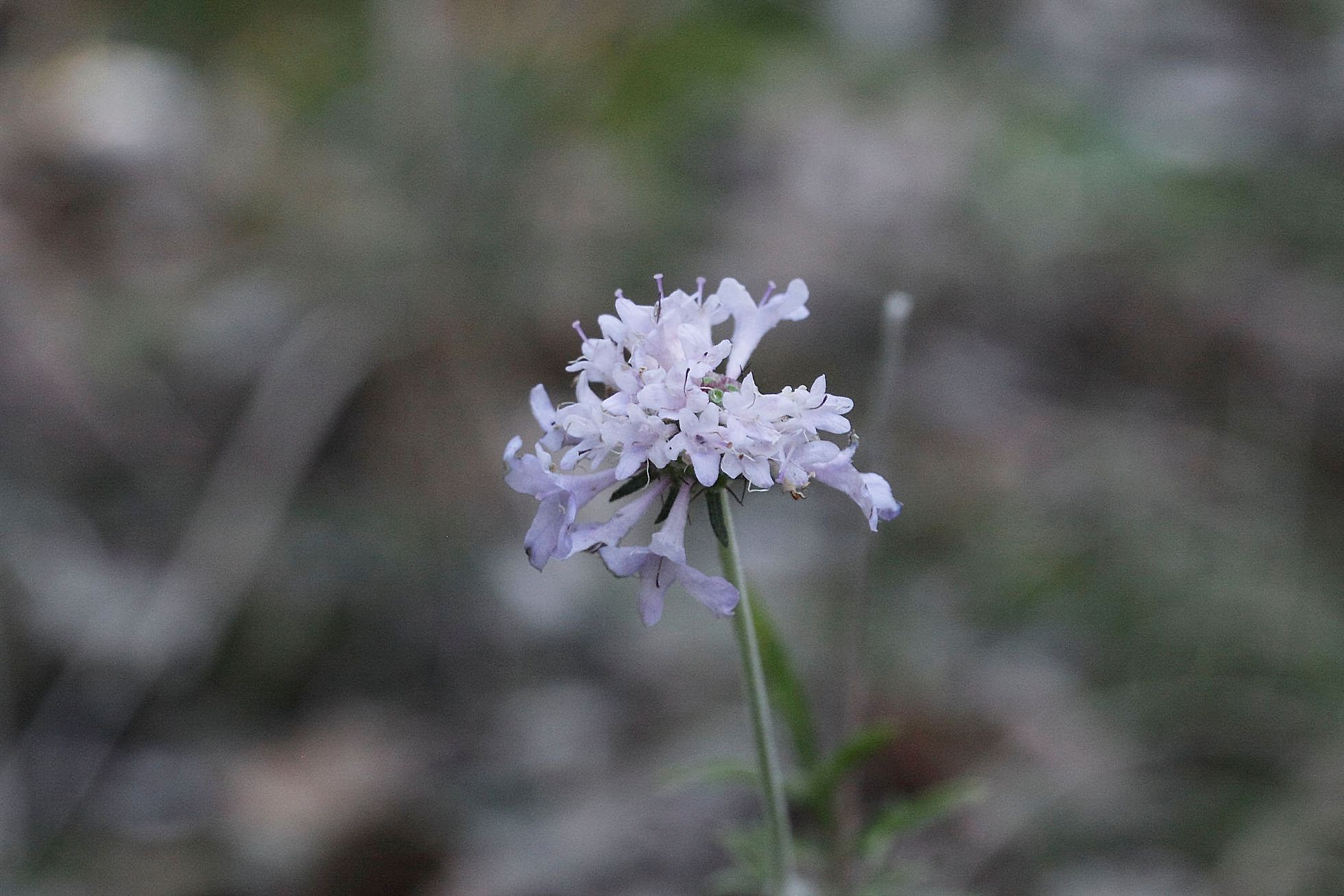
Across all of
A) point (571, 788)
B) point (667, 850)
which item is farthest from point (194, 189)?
point (667, 850)

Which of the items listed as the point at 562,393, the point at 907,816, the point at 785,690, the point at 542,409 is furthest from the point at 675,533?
the point at 562,393

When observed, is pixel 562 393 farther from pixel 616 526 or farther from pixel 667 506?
pixel 616 526

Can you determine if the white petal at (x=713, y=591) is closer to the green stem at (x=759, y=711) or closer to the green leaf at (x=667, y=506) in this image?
the green stem at (x=759, y=711)

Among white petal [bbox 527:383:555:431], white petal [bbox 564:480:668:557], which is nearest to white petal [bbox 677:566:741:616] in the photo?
white petal [bbox 564:480:668:557]

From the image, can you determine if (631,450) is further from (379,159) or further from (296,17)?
(296,17)

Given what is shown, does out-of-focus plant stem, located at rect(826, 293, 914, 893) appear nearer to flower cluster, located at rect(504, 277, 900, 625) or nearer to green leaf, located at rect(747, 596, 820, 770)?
green leaf, located at rect(747, 596, 820, 770)

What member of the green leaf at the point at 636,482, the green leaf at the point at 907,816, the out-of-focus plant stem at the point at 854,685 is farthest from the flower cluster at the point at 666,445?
the green leaf at the point at 907,816
